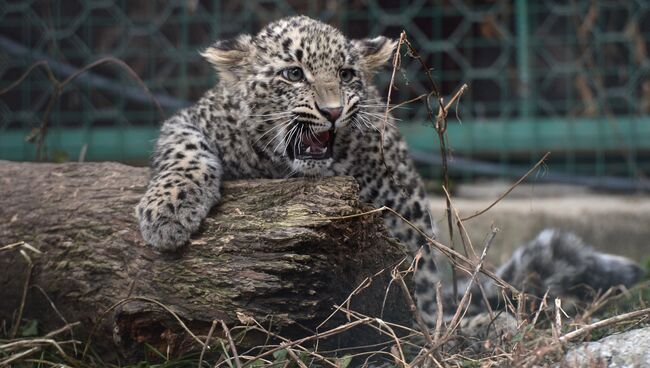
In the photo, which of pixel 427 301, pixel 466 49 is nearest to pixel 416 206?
pixel 427 301

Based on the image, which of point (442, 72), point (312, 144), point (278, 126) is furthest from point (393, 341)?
point (442, 72)

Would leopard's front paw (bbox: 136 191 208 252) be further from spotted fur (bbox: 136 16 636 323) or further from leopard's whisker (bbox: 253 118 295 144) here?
leopard's whisker (bbox: 253 118 295 144)

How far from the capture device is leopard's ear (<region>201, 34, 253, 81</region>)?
4.34m

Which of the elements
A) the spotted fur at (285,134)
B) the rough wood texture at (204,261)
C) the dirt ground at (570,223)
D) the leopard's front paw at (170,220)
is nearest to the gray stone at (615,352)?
the rough wood texture at (204,261)

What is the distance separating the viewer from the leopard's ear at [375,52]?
4.29m

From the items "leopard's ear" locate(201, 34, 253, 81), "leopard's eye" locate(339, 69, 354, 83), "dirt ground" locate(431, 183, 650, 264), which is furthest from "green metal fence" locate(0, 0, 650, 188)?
"leopard's eye" locate(339, 69, 354, 83)

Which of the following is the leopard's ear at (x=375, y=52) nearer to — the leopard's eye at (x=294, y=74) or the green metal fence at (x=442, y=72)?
the leopard's eye at (x=294, y=74)

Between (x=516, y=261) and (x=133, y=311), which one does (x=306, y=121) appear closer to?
(x=133, y=311)

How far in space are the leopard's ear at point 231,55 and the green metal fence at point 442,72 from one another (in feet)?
7.63

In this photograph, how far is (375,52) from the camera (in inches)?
171

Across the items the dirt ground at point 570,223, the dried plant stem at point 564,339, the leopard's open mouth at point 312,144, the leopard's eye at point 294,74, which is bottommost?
the dirt ground at point 570,223

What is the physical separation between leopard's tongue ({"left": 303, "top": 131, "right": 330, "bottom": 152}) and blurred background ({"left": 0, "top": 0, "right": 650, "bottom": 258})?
111 inches

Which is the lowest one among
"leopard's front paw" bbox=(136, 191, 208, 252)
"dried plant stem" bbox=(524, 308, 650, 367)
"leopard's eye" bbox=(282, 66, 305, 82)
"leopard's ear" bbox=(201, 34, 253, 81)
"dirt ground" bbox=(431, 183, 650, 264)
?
"dirt ground" bbox=(431, 183, 650, 264)

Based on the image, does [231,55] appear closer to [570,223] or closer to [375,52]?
[375,52]
